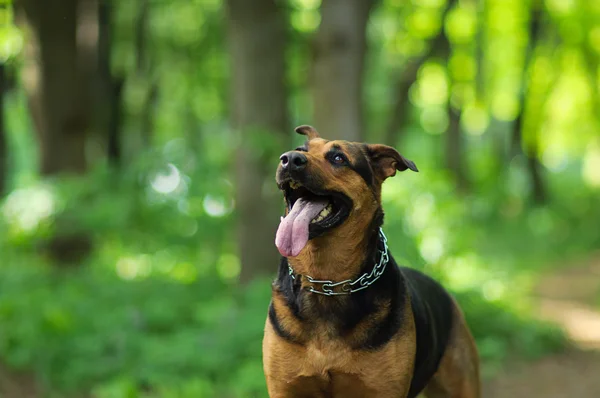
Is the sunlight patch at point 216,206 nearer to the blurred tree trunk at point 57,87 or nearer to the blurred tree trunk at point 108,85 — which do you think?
the blurred tree trunk at point 57,87

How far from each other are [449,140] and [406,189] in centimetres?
1344

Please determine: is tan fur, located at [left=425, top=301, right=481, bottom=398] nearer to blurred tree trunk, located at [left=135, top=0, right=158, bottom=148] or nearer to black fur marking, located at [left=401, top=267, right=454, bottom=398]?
black fur marking, located at [left=401, top=267, right=454, bottom=398]

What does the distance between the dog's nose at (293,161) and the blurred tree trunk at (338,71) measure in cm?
515

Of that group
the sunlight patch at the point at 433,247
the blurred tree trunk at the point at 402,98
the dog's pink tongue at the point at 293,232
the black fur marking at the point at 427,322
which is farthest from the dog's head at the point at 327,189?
the blurred tree trunk at the point at 402,98

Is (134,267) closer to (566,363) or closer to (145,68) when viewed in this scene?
(566,363)

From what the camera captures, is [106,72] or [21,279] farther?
[106,72]

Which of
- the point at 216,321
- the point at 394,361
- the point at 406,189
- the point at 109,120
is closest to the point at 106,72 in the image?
the point at 109,120

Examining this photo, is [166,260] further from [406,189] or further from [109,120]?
[109,120]

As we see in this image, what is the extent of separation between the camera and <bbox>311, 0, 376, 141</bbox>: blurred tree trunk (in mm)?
9266

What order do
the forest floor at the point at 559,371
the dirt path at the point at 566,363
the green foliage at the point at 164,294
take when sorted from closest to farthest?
the green foliage at the point at 164,294 < the forest floor at the point at 559,371 < the dirt path at the point at 566,363

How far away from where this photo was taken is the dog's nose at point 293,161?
169 inches

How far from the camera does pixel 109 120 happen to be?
1845cm

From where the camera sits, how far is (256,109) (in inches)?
430

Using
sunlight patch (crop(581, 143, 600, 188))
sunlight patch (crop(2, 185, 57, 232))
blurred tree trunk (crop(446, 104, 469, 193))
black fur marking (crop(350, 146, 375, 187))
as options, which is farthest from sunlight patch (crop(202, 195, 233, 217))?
sunlight patch (crop(581, 143, 600, 188))
